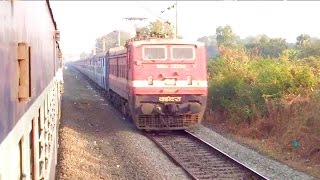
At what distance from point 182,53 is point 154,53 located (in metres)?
0.92

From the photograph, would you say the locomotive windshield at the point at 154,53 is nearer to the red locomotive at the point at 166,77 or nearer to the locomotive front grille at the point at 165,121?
the red locomotive at the point at 166,77

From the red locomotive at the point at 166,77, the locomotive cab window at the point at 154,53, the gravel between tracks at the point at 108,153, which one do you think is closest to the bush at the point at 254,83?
the red locomotive at the point at 166,77

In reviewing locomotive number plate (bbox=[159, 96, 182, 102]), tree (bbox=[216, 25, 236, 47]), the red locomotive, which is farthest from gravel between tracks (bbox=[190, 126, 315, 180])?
tree (bbox=[216, 25, 236, 47])

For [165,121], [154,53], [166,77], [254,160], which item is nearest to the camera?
[254,160]

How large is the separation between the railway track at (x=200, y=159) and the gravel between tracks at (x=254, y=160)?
0.37 meters

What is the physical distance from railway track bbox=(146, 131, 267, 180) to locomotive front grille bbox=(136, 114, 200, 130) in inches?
12.4

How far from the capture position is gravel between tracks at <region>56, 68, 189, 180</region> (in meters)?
9.86

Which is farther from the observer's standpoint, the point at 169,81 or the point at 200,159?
the point at 169,81

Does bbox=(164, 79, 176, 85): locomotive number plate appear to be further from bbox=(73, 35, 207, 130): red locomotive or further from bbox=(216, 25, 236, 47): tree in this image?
bbox=(216, 25, 236, 47): tree

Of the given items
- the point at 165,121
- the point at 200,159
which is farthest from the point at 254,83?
the point at 200,159

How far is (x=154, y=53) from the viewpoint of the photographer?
47.2 feet

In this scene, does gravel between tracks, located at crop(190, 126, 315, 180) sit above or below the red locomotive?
below

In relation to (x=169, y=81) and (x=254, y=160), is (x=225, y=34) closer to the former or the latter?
(x=169, y=81)

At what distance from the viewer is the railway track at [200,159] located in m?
9.80
